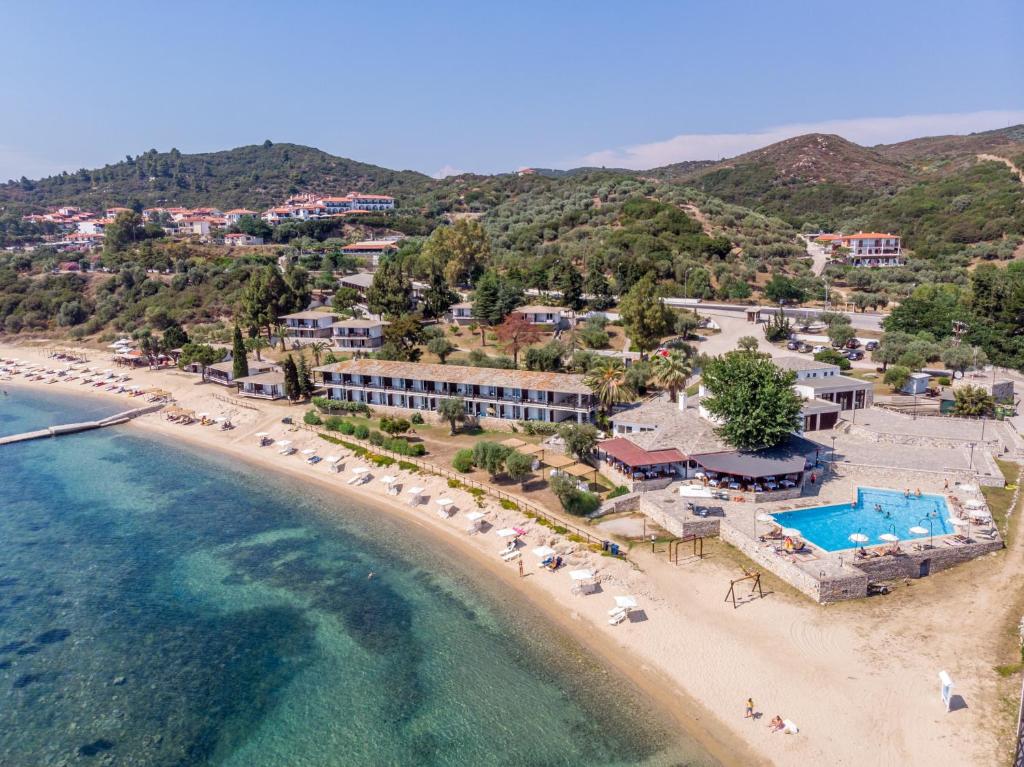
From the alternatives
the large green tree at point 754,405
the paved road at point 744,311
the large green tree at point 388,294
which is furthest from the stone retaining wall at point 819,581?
the large green tree at point 388,294

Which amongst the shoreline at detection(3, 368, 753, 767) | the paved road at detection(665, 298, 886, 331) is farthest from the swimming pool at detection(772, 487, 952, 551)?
Result: the paved road at detection(665, 298, 886, 331)

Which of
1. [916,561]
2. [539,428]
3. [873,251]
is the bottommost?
[916,561]

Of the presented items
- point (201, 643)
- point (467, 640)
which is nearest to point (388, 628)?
point (467, 640)

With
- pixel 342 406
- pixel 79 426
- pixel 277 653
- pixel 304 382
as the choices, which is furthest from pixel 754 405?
pixel 79 426

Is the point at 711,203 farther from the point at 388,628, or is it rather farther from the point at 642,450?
the point at 388,628

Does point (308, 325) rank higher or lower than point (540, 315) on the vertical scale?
lower

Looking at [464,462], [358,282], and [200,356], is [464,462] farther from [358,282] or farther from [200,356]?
[358,282]

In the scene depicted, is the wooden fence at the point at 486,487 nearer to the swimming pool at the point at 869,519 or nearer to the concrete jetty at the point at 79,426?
the swimming pool at the point at 869,519
